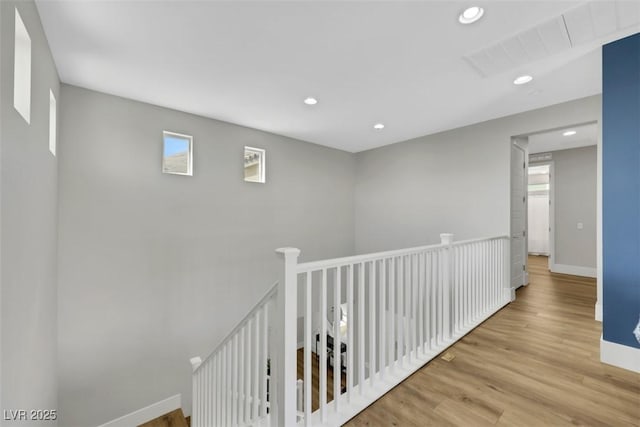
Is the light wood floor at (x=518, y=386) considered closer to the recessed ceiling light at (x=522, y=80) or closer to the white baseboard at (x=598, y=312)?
the white baseboard at (x=598, y=312)

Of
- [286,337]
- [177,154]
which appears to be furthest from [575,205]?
[177,154]

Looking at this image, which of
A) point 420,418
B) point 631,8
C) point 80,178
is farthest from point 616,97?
point 80,178

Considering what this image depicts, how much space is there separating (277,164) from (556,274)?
589cm

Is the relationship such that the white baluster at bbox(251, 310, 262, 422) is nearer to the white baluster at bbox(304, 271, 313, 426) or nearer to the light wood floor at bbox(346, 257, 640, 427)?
the white baluster at bbox(304, 271, 313, 426)

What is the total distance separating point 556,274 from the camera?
537cm

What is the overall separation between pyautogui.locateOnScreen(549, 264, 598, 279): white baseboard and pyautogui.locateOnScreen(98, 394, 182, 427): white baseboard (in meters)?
7.15

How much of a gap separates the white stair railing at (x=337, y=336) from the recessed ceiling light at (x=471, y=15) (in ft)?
5.68

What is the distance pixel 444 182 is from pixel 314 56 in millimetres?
3203

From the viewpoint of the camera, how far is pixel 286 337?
1.42 meters

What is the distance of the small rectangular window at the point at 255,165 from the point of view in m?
4.42

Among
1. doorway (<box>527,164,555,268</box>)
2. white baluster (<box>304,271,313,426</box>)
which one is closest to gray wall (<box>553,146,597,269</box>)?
doorway (<box>527,164,555,268</box>)

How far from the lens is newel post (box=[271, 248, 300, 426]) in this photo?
55.4 inches

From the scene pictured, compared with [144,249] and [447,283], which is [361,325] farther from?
[144,249]

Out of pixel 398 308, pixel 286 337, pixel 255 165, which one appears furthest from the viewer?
pixel 255 165
